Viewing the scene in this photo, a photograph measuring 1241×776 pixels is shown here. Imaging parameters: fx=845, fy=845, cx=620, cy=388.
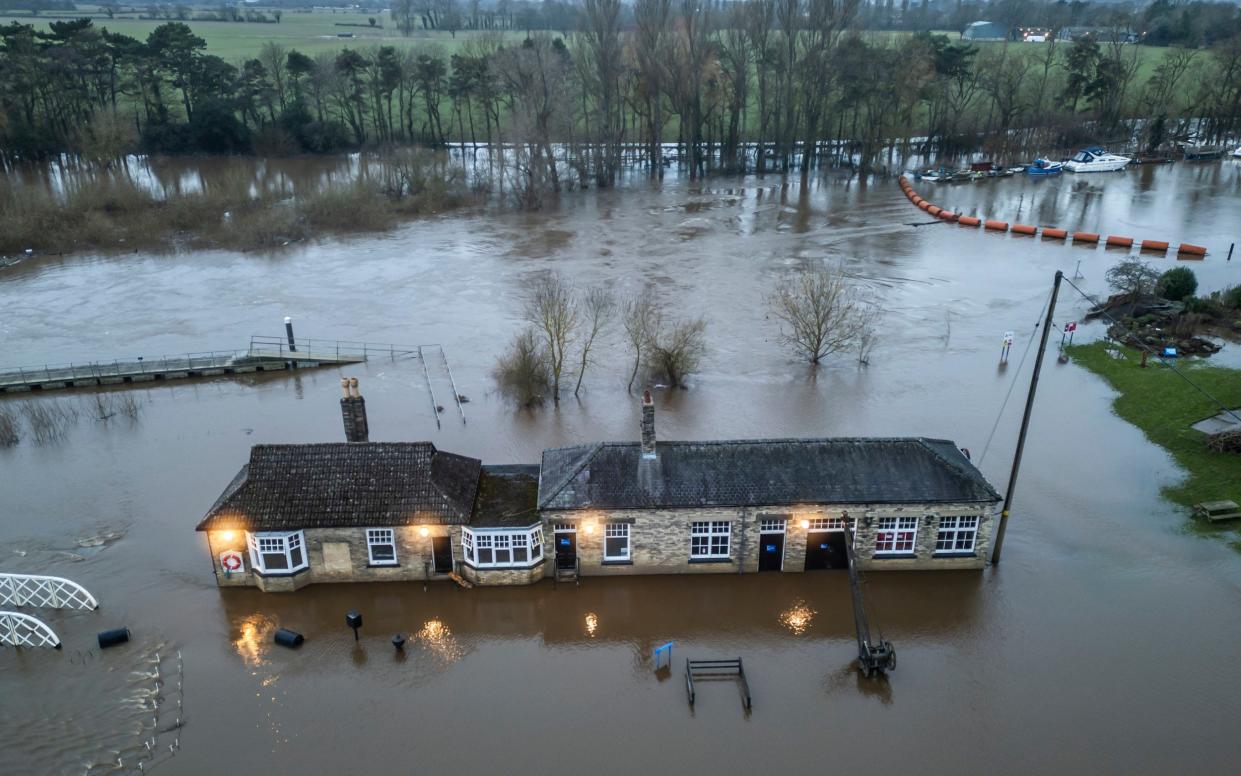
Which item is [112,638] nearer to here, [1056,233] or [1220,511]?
[1220,511]

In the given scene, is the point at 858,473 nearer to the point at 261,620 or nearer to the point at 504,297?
the point at 261,620

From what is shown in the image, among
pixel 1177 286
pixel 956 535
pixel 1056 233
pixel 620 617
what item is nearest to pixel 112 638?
pixel 620 617

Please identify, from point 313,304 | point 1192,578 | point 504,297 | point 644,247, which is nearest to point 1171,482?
point 1192,578

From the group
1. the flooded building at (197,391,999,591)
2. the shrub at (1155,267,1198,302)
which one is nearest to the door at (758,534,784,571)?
the flooded building at (197,391,999,591)

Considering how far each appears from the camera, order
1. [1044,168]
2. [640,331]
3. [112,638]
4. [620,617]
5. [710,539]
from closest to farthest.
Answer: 1. [112,638]
2. [620,617]
3. [710,539]
4. [640,331]
5. [1044,168]

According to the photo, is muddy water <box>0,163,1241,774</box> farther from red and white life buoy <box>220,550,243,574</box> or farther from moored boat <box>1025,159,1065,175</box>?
moored boat <box>1025,159,1065,175</box>

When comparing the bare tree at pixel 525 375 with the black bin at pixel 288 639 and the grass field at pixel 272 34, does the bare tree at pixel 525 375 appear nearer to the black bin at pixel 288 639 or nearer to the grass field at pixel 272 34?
the black bin at pixel 288 639

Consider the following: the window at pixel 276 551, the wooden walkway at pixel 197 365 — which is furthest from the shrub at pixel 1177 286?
the window at pixel 276 551
